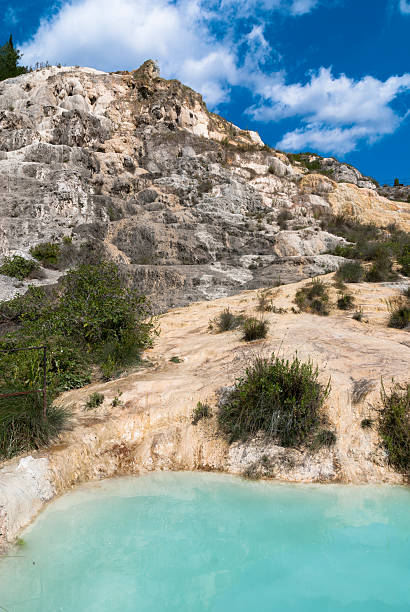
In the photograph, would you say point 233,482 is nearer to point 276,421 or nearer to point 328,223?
point 276,421

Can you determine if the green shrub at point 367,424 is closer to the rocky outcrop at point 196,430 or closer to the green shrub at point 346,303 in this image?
the rocky outcrop at point 196,430

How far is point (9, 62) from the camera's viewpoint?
39.2 metres

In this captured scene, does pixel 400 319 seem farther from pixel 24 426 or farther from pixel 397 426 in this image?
pixel 24 426

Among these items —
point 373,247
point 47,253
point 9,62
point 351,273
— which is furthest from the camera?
point 9,62

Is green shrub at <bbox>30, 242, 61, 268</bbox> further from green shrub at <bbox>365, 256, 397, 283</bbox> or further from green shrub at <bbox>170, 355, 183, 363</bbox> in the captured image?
green shrub at <bbox>365, 256, 397, 283</bbox>

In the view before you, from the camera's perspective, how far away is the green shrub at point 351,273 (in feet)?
46.5

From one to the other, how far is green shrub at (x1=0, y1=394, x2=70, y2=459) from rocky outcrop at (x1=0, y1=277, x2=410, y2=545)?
0.57ft

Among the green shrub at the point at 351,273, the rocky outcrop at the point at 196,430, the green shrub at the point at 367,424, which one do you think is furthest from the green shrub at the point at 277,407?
the green shrub at the point at 351,273

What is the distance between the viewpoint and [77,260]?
1736 centimetres

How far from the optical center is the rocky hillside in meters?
17.7

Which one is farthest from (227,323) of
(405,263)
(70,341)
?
(405,263)

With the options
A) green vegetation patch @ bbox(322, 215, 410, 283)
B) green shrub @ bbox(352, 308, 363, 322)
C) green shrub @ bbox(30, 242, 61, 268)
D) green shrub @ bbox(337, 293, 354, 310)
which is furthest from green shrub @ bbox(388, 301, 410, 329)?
green shrub @ bbox(30, 242, 61, 268)

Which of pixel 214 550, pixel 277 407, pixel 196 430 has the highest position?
pixel 277 407

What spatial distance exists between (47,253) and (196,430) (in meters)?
14.5
